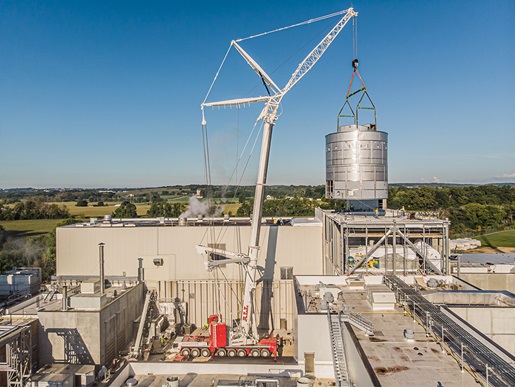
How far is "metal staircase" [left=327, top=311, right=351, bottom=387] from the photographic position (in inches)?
498

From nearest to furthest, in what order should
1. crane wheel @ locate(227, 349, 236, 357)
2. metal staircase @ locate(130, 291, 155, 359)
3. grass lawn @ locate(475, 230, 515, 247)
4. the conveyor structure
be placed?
the conveyor structure, metal staircase @ locate(130, 291, 155, 359), crane wheel @ locate(227, 349, 236, 357), grass lawn @ locate(475, 230, 515, 247)

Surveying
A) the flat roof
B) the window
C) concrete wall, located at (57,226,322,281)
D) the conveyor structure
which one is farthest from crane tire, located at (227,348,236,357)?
the conveyor structure

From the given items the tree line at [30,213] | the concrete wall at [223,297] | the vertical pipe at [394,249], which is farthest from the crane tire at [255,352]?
the tree line at [30,213]

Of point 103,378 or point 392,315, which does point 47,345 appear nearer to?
point 103,378

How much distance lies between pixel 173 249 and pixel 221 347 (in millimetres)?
10192

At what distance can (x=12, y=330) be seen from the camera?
63.8ft

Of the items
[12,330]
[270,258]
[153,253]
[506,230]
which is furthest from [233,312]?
[506,230]

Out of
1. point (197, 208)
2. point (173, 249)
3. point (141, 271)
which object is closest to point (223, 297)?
point (173, 249)

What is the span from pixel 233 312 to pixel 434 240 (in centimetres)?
1619

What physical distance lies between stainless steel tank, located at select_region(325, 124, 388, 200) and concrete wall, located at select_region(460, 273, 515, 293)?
9.29 meters

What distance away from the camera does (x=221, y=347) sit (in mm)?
24672

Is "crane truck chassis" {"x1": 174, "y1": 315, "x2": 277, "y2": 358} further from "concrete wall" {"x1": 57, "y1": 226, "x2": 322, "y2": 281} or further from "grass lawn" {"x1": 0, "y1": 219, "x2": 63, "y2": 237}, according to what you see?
"grass lawn" {"x1": 0, "y1": 219, "x2": 63, "y2": 237}

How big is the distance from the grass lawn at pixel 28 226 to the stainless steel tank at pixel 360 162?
84191 mm

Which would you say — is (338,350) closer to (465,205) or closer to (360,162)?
(360,162)
